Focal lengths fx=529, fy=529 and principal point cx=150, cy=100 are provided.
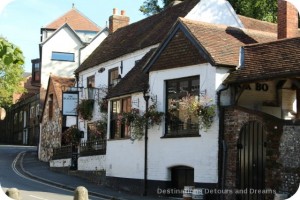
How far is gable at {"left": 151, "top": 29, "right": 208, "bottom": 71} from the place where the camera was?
58.8 feet

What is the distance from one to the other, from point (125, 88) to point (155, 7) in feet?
61.0

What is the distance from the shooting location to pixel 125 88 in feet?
71.8

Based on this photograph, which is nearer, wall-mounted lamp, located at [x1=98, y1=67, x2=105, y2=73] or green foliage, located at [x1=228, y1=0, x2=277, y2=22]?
wall-mounted lamp, located at [x1=98, y1=67, x2=105, y2=73]

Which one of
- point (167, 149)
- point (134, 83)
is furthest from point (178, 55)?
point (134, 83)

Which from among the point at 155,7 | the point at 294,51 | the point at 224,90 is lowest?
the point at 224,90

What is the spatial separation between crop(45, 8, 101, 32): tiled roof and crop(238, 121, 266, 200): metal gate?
35395 millimetres

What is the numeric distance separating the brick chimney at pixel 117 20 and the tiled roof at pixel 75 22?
1501 centimetres

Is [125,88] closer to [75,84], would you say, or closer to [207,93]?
[207,93]

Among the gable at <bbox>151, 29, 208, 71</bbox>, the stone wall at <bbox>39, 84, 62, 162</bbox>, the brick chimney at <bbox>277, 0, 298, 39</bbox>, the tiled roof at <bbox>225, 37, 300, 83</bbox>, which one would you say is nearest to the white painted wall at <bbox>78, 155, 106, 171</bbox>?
the gable at <bbox>151, 29, 208, 71</bbox>

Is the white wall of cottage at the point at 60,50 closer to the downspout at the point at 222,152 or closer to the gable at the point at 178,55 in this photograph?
the gable at the point at 178,55

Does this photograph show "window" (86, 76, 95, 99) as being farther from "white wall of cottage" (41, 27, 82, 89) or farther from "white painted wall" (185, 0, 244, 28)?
"white wall of cottage" (41, 27, 82, 89)

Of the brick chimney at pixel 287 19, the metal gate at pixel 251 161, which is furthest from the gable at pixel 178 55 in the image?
the brick chimney at pixel 287 19

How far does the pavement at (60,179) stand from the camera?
1961cm

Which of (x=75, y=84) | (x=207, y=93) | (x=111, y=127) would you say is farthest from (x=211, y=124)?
(x=75, y=84)
